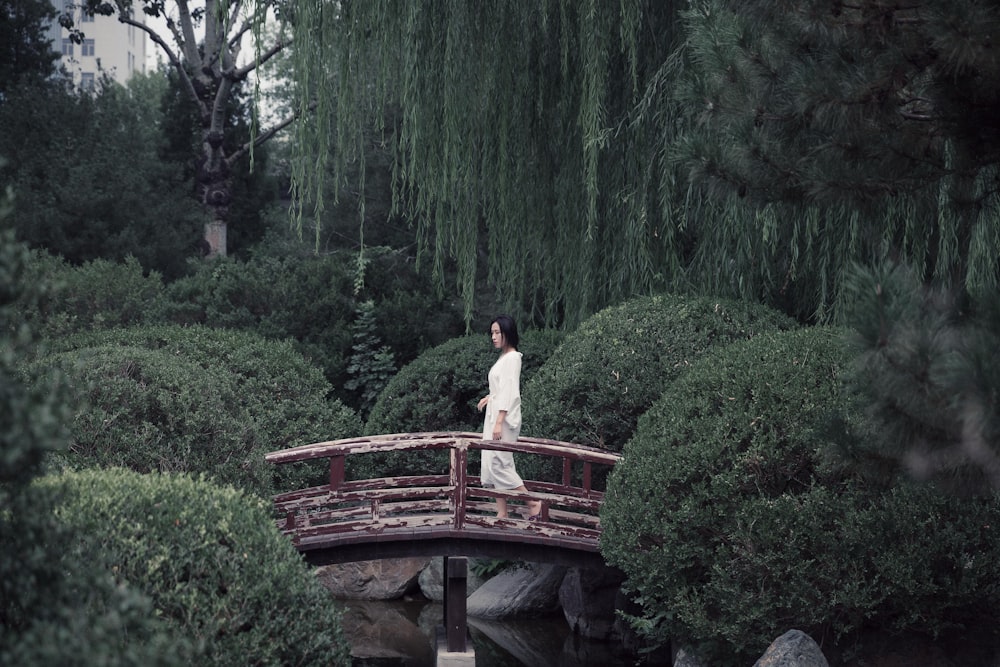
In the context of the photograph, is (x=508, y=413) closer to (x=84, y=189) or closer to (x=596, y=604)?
(x=596, y=604)

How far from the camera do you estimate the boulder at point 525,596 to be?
9.97 metres

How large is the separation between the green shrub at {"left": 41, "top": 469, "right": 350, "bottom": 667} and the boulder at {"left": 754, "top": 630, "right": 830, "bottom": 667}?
2.35m

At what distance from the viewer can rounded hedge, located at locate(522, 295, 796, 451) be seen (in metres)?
8.72

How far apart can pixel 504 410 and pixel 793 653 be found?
289cm

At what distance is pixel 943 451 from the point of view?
3.37 meters

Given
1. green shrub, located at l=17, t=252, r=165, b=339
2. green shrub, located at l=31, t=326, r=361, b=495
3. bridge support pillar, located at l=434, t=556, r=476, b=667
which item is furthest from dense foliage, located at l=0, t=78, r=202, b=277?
bridge support pillar, located at l=434, t=556, r=476, b=667

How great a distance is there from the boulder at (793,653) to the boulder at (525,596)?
4000 millimetres

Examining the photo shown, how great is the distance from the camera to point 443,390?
11734 mm

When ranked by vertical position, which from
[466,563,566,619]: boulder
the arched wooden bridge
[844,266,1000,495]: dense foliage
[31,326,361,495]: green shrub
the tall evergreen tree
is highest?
the tall evergreen tree

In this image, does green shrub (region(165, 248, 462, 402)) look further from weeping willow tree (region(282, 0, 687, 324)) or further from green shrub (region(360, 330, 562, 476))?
weeping willow tree (region(282, 0, 687, 324))

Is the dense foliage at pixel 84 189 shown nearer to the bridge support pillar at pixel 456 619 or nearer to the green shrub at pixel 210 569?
the bridge support pillar at pixel 456 619

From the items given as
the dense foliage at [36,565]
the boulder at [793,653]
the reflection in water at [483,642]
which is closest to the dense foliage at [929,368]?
the dense foliage at [36,565]

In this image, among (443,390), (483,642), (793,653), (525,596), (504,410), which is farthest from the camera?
(443,390)

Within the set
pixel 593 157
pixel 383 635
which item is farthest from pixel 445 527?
pixel 593 157
